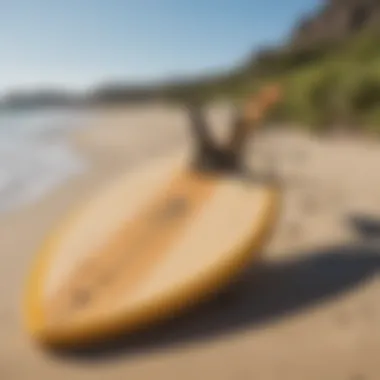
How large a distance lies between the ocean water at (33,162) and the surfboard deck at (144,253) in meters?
2.00

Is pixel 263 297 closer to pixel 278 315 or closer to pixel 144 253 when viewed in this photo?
pixel 278 315

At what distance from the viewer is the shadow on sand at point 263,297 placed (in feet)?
8.79

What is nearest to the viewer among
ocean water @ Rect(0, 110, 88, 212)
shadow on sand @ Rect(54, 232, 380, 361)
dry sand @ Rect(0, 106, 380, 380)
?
dry sand @ Rect(0, 106, 380, 380)

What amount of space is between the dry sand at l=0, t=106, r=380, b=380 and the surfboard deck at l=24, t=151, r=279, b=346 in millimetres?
116

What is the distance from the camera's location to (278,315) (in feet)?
9.43

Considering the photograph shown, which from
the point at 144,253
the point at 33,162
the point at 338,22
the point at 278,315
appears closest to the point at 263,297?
the point at 278,315

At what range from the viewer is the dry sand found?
2473 mm

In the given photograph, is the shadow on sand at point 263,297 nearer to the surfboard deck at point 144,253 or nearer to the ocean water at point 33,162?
the surfboard deck at point 144,253

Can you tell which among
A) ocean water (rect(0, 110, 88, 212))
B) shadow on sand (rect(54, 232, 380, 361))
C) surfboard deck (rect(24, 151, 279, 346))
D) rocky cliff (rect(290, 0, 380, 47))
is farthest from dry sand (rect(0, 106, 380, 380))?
rocky cliff (rect(290, 0, 380, 47))

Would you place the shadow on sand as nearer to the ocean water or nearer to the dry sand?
the dry sand

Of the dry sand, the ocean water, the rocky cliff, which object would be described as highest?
the rocky cliff

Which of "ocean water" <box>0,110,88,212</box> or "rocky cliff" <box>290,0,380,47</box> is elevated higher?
"rocky cliff" <box>290,0,380,47</box>

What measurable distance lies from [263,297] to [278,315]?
214 millimetres

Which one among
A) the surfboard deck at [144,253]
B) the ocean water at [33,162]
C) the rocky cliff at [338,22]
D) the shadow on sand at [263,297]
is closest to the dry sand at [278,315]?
the shadow on sand at [263,297]
